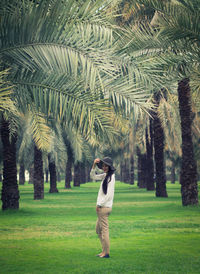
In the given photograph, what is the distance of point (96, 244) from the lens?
10258 millimetres

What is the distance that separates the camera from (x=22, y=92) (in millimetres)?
10430

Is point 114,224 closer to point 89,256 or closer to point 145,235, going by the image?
point 145,235

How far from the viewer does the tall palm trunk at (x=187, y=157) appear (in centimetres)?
1872

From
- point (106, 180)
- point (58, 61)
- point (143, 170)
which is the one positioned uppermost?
point (58, 61)

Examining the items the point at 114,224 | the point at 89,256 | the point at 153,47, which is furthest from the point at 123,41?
the point at 89,256

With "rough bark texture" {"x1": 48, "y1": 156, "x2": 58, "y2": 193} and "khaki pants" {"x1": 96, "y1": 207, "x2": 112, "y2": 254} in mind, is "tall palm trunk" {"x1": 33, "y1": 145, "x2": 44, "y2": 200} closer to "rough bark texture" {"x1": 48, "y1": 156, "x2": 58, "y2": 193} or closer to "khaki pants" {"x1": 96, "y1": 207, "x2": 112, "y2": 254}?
"rough bark texture" {"x1": 48, "y1": 156, "x2": 58, "y2": 193}

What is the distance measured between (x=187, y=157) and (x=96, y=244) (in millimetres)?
9431

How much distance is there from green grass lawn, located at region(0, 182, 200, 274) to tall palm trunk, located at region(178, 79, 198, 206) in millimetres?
1862

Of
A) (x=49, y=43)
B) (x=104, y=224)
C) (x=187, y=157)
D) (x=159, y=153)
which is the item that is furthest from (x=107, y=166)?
(x=159, y=153)

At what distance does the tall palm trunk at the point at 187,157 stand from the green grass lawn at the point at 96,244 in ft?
6.11

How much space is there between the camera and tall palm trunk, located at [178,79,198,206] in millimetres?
18719

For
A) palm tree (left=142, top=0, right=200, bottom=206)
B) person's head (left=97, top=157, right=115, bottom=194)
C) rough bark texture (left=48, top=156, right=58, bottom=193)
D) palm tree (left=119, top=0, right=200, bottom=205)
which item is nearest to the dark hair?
person's head (left=97, top=157, right=115, bottom=194)

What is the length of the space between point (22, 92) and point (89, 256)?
12.7ft

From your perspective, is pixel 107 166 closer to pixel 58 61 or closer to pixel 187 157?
pixel 58 61
